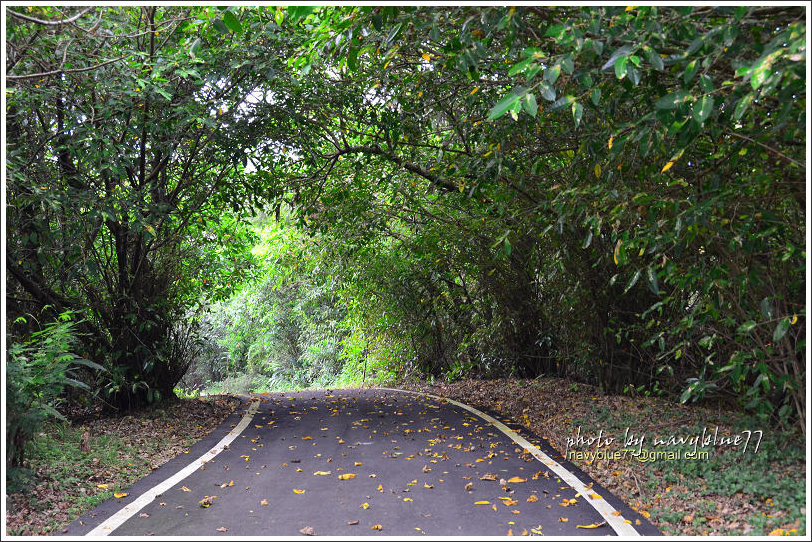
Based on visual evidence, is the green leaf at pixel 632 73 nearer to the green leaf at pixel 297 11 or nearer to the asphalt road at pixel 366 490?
the green leaf at pixel 297 11

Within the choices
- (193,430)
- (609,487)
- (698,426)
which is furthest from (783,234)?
(193,430)

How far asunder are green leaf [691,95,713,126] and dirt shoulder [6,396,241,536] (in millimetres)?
5558

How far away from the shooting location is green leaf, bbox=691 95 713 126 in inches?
160

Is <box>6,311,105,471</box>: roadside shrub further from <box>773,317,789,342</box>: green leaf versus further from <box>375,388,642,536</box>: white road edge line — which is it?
<box>773,317,789,342</box>: green leaf

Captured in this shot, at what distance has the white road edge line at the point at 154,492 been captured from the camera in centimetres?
487

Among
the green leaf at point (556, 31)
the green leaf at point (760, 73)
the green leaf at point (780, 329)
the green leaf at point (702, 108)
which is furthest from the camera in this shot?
the green leaf at point (780, 329)

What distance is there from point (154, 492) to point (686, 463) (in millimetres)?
5015

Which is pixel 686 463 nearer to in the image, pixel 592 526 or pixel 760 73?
pixel 592 526

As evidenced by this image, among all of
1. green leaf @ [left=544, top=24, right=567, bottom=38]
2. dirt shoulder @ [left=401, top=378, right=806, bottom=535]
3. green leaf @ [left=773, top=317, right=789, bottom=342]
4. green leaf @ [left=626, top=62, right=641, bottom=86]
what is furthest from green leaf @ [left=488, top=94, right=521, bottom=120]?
dirt shoulder @ [left=401, top=378, right=806, bottom=535]

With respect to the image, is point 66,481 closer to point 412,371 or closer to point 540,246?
point 540,246

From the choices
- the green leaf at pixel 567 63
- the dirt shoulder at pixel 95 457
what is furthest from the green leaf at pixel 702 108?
the dirt shoulder at pixel 95 457

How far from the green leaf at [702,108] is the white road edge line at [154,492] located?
5.14 m

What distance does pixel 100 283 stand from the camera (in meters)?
9.84

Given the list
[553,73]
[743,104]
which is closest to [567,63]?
[553,73]
